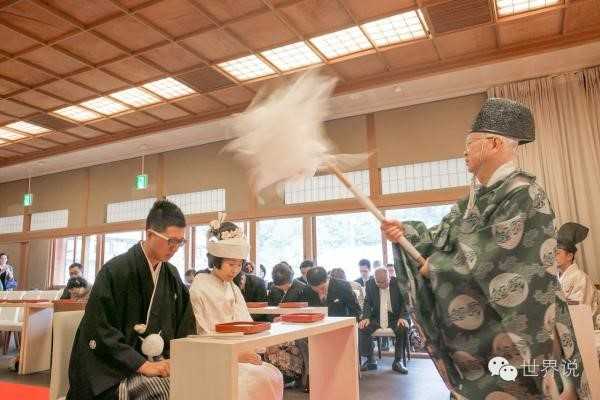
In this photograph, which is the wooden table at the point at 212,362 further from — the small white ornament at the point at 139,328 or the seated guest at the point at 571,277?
the seated guest at the point at 571,277

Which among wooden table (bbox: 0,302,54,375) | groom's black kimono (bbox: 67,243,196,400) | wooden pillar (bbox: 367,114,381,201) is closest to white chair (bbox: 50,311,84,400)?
groom's black kimono (bbox: 67,243,196,400)

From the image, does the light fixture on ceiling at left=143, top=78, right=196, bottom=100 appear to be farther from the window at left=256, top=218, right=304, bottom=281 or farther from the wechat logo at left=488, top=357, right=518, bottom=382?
the wechat logo at left=488, top=357, right=518, bottom=382

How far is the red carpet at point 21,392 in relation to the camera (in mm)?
3820

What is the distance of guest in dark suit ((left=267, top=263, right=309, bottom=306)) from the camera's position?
17.7 feet

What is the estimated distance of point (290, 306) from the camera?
425cm

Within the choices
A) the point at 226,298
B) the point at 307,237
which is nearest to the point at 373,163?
the point at 307,237

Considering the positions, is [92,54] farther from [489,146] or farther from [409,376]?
[409,376]

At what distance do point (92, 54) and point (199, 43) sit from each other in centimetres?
135

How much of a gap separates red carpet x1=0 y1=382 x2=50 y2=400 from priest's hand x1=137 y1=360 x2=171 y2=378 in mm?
2339

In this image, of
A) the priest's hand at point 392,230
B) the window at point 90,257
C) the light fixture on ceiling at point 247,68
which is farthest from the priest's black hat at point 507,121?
the window at point 90,257

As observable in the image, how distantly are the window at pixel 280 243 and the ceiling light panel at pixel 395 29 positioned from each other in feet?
17.9

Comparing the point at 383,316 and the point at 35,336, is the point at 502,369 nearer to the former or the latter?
the point at 383,316

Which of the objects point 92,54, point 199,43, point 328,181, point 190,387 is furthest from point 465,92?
point 190,387

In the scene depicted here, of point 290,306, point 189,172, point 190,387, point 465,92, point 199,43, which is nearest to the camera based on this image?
point 190,387
